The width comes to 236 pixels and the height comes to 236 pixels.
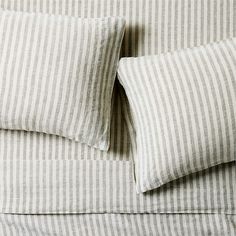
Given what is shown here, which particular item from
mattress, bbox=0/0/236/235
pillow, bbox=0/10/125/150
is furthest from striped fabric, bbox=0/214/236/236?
pillow, bbox=0/10/125/150

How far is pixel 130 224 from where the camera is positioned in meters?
1.17

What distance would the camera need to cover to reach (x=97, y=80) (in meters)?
1.15

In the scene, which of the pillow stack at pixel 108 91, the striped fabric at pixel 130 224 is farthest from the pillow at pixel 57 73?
the striped fabric at pixel 130 224

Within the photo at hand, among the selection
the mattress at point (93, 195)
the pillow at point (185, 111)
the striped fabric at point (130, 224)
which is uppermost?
the pillow at point (185, 111)

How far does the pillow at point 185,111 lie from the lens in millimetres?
1083

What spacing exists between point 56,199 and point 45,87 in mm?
274

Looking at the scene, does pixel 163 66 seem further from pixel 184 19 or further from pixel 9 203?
pixel 9 203

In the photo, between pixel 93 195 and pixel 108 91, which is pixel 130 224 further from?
pixel 108 91

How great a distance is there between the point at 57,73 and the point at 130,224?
0.41 metres

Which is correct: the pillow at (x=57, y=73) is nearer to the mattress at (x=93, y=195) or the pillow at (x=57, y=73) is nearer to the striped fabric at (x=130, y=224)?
the mattress at (x=93, y=195)

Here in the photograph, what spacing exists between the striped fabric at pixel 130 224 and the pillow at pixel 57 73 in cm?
19

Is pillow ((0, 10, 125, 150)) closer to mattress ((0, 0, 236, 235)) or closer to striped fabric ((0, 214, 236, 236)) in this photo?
mattress ((0, 0, 236, 235))

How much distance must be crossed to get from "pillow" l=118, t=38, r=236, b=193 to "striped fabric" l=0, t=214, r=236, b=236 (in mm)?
97

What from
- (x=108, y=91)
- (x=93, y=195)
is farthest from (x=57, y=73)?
(x=93, y=195)
